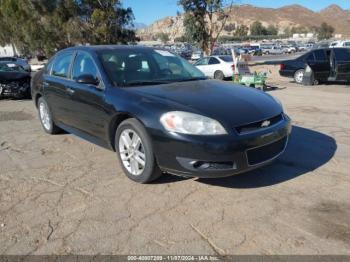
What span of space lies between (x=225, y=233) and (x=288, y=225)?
583 millimetres

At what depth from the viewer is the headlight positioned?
Answer: 162 inches

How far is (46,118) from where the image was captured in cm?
730

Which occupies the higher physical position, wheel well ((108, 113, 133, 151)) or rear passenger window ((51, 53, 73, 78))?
rear passenger window ((51, 53, 73, 78))

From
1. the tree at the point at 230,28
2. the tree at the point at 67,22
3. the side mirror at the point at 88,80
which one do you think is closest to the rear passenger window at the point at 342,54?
the side mirror at the point at 88,80

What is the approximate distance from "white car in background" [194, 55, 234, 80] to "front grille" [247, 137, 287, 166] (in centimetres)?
1391

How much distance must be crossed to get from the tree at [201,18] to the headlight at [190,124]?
22.6 meters

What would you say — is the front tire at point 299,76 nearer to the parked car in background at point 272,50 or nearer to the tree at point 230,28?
the parked car in background at point 272,50

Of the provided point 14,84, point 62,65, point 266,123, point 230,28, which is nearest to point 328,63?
point 14,84

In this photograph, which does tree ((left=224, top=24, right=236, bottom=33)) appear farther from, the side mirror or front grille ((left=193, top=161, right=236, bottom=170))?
front grille ((left=193, top=161, right=236, bottom=170))

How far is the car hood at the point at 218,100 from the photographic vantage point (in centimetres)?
425

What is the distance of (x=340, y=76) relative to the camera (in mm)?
14961

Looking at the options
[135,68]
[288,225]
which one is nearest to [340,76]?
[135,68]

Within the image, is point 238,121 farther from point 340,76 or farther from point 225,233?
point 340,76

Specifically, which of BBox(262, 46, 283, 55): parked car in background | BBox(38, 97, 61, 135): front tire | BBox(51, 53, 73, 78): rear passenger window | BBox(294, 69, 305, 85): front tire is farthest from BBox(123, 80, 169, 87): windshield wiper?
BBox(262, 46, 283, 55): parked car in background
